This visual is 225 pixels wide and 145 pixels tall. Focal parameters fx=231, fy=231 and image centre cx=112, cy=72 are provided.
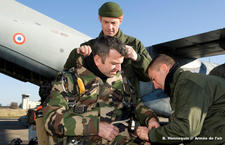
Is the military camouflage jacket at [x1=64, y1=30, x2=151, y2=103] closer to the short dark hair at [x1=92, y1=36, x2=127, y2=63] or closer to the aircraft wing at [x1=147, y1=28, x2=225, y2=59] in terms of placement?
the short dark hair at [x1=92, y1=36, x2=127, y2=63]

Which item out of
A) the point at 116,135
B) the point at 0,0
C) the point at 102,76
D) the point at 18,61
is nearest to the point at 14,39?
the point at 18,61

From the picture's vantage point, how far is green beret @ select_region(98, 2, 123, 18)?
12.1 feet

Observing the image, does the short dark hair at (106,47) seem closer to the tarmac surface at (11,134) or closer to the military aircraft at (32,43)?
the military aircraft at (32,43)

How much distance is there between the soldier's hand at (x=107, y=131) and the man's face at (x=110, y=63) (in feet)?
2.05

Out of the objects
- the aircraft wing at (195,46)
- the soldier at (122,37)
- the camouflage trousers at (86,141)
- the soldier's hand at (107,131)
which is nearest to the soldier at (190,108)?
the camouflage trousers at (86,141)

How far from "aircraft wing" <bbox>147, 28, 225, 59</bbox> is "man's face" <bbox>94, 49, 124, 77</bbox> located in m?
6.80

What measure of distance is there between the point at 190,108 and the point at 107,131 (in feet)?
2.94

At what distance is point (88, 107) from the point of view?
269cm

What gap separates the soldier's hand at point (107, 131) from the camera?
8.10ft

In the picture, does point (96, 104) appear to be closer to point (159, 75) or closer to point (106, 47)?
point (106, 47)

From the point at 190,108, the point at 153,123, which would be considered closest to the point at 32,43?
the point at 153,123

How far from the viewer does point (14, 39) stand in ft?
22.9

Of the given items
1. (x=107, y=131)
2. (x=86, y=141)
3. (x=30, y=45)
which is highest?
(x=30, y=45)

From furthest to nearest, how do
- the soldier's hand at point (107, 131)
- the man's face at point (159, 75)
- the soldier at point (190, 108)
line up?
the man's face at point (159, 75) < the soldier's hand at point (107, 131) < the soldier at point (190, 108)
